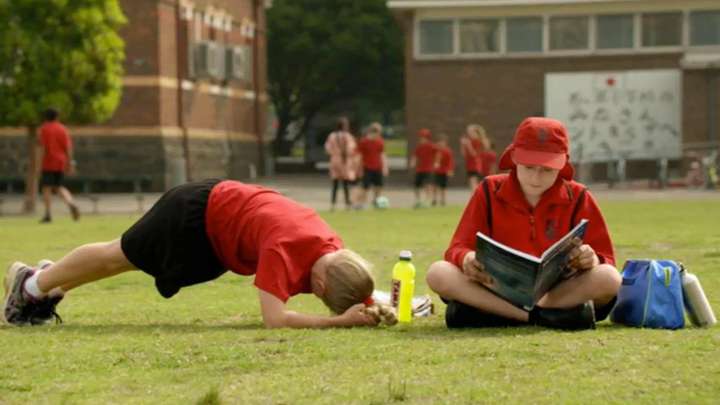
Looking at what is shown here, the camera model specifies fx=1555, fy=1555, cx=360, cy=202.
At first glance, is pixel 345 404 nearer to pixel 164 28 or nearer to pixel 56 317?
pixel 56 317

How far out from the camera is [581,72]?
1978 inches

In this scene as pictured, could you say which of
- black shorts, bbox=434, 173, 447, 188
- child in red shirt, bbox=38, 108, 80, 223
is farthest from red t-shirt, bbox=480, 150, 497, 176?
child in red shirt, bbox=38, 108, 80, 223

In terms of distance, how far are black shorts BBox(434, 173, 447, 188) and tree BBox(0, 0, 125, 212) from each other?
25.8 feet

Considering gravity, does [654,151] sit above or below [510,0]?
below

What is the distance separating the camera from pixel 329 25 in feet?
220

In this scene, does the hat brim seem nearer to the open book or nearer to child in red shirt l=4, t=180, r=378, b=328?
the open book

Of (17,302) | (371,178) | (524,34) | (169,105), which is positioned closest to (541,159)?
(17,302)

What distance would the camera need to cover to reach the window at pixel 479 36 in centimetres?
5112

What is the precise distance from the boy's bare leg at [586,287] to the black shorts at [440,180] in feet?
88.4

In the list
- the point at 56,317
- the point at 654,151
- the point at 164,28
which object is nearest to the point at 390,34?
the point at 654,151

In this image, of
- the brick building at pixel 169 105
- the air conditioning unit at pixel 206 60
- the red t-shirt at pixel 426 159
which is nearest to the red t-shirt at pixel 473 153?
the red t-shirt at pixel 426 159

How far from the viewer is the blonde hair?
8.54m

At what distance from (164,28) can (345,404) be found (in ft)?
127

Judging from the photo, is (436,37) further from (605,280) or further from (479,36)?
(605,280)
